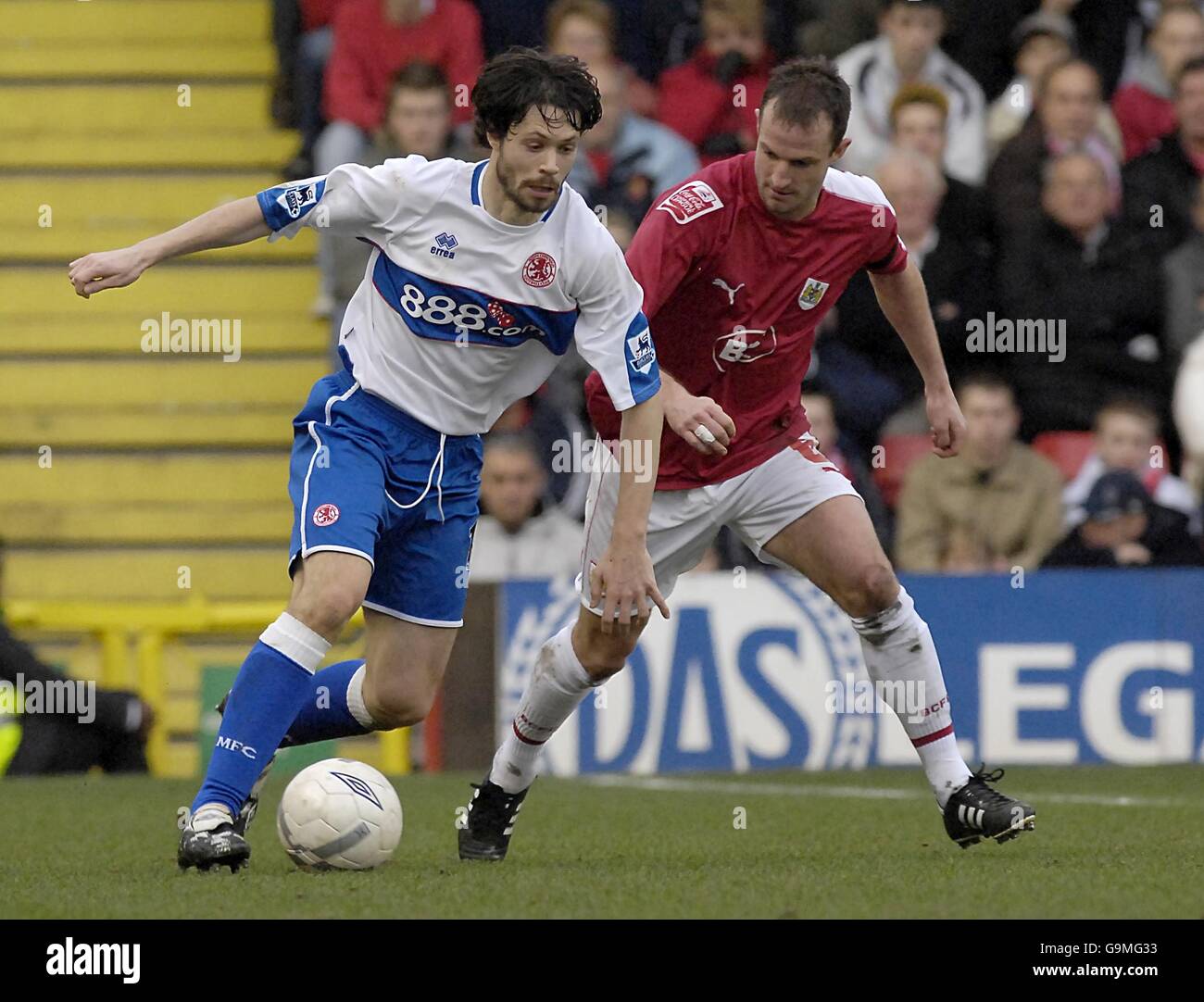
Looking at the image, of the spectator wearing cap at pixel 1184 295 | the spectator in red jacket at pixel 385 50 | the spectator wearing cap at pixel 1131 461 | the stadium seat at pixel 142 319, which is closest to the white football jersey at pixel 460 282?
the spectator wearing cap at pixel 1131 461

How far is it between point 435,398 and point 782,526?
107 centimetres

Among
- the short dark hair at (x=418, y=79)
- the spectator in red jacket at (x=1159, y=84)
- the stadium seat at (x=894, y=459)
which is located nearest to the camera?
the stadium seat at (x=894, y=459)

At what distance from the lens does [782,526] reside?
614 cm

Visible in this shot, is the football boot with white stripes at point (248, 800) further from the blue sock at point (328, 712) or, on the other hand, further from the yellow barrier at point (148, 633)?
the yellow barrier at point (148, 633)

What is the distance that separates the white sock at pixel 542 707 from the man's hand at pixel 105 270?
5.42 ft

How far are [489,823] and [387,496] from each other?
3.39 ft

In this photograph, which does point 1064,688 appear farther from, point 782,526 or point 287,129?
point 287,129

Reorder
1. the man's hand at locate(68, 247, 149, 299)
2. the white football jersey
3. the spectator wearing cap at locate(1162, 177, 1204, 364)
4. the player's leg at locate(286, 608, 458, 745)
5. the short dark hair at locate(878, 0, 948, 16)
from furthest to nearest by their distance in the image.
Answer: the short dark hair at locate(878, 0, 948, 16) → the spectator wearing cap at locate(1162, 177, 1204, 364) → the player's leg at locate(286, 608, 458, 745) → the white football jersey → the man's hand at locate(68, 247, 149, 299)

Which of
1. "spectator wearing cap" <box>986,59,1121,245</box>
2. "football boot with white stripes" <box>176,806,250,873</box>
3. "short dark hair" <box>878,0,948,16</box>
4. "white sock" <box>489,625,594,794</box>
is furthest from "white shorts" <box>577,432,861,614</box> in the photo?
"short dark hair" <box>878,0,948,16</box>

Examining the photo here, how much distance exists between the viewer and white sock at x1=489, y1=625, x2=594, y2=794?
616 centimetres

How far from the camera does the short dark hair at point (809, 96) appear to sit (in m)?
5.72

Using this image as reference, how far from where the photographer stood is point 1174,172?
36.0 ft

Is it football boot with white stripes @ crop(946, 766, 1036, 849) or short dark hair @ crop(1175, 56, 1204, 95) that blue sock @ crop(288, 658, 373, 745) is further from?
short dark hair @ crop(1175, 56, 1204, 95)

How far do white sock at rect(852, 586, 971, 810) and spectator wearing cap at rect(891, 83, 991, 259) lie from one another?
4.85 m
